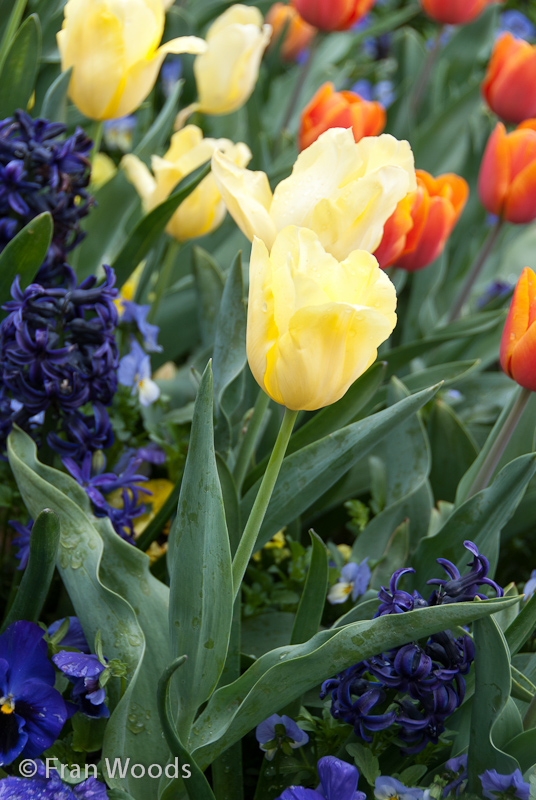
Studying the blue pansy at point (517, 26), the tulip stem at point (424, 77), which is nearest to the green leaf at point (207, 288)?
the tulip stem at point (424, 77)

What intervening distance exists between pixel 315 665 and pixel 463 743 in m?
0.23

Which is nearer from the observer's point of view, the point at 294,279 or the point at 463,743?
the point at 294,279

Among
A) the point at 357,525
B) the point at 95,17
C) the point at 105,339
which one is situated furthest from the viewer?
the point at 357,525

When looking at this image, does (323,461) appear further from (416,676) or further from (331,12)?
(331,12)

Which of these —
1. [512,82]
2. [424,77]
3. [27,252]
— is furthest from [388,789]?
[424,77]

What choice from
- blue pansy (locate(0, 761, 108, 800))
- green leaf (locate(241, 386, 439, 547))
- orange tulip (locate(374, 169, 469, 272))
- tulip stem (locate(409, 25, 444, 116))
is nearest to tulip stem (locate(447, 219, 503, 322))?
orange tulip (locate(374, 169, 469, 272))

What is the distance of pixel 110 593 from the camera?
0.66m

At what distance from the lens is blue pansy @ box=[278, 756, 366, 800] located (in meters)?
0.62

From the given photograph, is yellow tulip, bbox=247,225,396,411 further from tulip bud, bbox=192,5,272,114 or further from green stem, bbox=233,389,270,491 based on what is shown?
tulip bud, bbox=192,5,272,114

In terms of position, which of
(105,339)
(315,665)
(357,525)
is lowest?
(357,525)

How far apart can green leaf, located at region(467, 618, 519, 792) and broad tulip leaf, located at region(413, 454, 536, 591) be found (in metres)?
0.17

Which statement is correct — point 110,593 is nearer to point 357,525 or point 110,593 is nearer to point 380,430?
point 380,430

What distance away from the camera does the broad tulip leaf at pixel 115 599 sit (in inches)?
26.2

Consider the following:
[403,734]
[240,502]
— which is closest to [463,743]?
[403,734]
